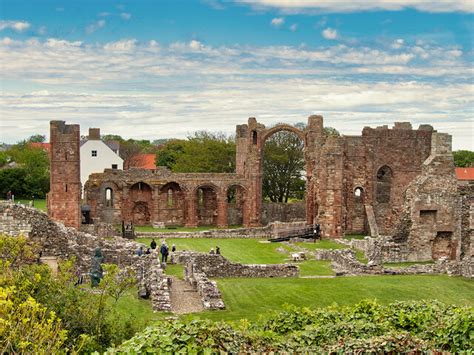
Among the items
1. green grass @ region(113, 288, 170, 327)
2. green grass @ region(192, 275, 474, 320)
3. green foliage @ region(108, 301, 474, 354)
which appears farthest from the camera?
green grass @ region(192, 275, 474, 320)

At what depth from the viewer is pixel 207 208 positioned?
197ft

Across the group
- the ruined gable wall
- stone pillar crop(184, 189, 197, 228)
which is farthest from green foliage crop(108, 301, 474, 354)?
stone pillar crop(184, 189, 197, 228)

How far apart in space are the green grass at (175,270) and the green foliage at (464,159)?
67.4 metres

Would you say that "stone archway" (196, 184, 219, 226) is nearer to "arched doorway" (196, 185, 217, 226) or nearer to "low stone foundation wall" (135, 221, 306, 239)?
"arched doorway" (196, 185, 217, 226)

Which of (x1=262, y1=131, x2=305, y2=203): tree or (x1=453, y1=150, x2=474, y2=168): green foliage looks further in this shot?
(x1=453, y1=150, x2=474, y2=168): green foliage

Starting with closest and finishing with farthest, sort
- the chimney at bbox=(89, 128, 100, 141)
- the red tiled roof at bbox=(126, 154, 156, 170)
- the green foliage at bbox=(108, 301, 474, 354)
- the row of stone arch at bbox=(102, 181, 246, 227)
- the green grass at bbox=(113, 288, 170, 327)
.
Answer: the green foliage at bbox=(108, 301, 474, 354), the green grass at bbox=(113, 288, 170, 327), the row of stone arch at bbox=(102, 181, 246, 227), the chimney at bbox=(89, 128, 100, 141), the red tiled roof at bbox=(126, 154, 156, 170)

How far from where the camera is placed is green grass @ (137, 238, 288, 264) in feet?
123

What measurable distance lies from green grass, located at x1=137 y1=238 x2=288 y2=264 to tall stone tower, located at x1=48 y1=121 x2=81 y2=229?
4810 millimetres

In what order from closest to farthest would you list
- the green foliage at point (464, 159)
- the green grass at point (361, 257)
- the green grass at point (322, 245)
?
the green grass at point (361, 257), the green grass at point (322, 245), the green foliage at point (464, 159)

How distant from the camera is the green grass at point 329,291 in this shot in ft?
79.6

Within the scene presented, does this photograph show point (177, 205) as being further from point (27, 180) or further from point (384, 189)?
point (27, 180)

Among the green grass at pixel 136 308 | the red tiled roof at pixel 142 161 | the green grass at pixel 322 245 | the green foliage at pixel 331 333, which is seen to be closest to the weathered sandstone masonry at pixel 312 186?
the green grass at pixel 322 245

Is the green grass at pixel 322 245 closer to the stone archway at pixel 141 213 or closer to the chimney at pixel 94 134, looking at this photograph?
the stone archway at pixel 141 213

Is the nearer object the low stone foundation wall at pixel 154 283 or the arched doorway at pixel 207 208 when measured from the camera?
the low stone foundation wall at pixel 154 283
